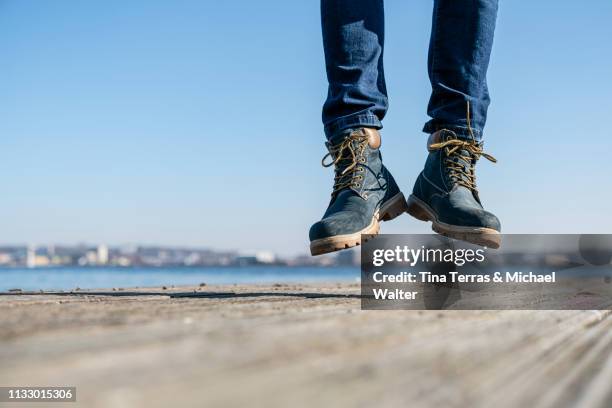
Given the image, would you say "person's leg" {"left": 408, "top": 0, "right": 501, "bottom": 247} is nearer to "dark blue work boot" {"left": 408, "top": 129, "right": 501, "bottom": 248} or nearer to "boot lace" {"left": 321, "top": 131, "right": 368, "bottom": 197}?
"dark blue work boot" {"left": 408, "top": 129, "right": 501, "bottom": 248}

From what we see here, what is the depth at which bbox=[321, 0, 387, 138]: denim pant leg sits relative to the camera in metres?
1.69

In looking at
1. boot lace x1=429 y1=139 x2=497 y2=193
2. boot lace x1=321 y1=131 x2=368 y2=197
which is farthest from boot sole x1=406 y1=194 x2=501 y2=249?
boot lace x1=321 y1=131 x2=368 y2=197

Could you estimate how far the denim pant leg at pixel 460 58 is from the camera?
5.58ft

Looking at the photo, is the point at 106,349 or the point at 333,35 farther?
the point at 333,35

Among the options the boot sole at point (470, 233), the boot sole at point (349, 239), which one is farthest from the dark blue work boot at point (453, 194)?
the boot sole at point (349, 239)

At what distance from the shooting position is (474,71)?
5.68 ft

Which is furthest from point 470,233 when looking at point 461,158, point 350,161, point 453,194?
point 350,161

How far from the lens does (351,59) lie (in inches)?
67.0

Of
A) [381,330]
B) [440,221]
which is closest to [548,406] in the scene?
[381,330]

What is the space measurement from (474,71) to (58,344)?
1.44 meters

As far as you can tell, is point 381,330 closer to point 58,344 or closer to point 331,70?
point 58,344

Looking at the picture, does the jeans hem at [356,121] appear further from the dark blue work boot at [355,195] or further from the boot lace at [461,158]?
the boot lace at [461,158]

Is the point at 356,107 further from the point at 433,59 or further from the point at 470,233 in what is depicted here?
the point at 470,233

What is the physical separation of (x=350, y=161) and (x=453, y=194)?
0.27 metres
